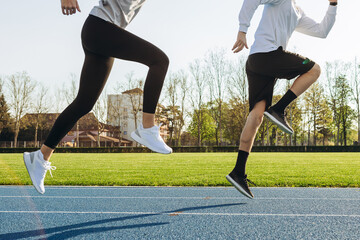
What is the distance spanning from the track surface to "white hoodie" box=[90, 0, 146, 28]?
2.01m

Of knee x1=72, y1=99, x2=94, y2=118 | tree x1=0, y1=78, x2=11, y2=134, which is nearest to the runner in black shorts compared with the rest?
knee x1=72, y1=99, x2=94, y2=118

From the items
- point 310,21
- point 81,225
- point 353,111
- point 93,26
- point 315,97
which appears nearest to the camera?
point 93,26

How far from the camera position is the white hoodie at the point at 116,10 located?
100 inches

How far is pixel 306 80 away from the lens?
10.5 ft

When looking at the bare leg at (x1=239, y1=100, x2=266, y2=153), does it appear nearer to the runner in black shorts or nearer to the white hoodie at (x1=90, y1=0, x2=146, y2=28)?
the runner in black shorts

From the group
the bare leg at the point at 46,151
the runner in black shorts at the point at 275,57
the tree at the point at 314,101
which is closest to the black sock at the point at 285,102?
the runner in black shorts at the point at 275,57

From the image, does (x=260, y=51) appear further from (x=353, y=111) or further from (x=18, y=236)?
(x=353, y=111)

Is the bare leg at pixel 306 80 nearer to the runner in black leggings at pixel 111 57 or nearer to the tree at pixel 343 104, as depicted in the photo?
the runner in black leggings at pixel 111 57

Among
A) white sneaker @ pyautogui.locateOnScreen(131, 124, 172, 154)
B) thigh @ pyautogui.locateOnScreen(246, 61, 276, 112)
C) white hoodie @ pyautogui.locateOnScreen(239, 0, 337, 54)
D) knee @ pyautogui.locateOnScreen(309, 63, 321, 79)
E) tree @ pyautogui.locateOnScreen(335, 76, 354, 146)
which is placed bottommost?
white sneaker @ pyautogui.locateOnScreen(131, 124, 172, 154)

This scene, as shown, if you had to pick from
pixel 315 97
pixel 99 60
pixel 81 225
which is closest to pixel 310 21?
pixel 99 60

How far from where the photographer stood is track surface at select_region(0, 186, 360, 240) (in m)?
3.52

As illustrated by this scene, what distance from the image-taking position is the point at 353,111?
54.1 m

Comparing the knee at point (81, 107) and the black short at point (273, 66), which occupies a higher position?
the black short at point (273, 66)

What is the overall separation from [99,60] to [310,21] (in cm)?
214
